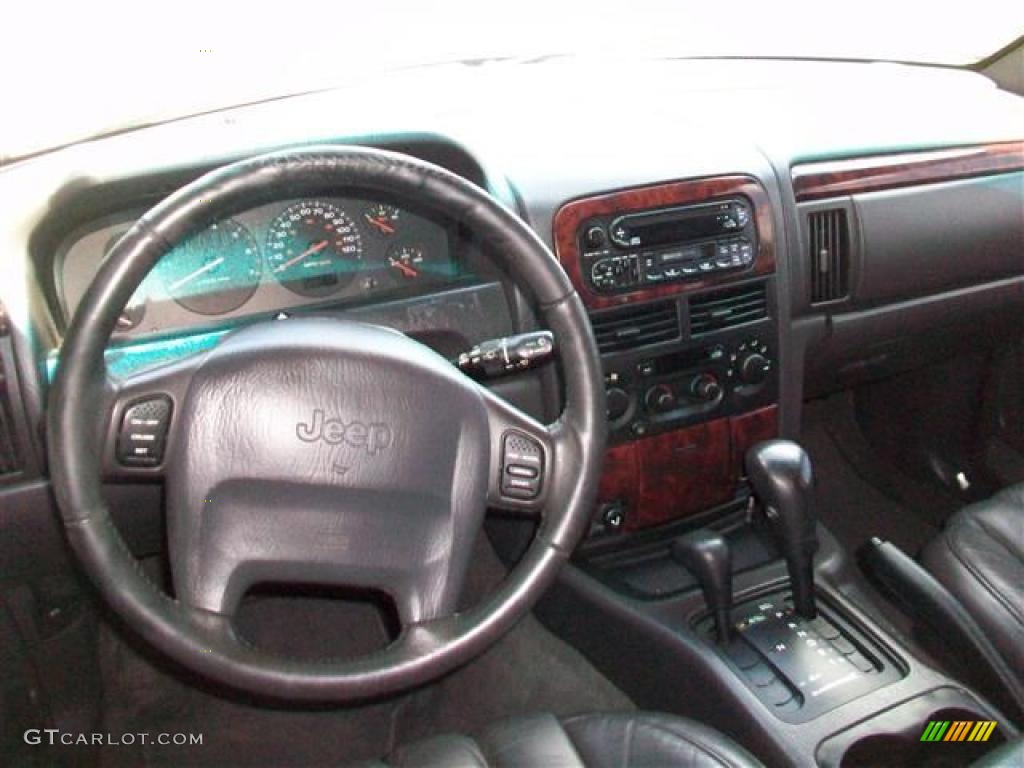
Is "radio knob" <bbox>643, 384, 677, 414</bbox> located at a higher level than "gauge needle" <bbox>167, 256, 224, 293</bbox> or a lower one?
lower

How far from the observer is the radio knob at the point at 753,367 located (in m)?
2.17

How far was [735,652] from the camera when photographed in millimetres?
1975

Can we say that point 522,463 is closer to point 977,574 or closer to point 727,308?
point 727,308

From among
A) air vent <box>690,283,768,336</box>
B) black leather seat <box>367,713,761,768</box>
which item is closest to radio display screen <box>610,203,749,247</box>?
air vent <box>690,283,768,336</box>

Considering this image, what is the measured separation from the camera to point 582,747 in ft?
5.12

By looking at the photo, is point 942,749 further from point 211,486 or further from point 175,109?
point 175,109

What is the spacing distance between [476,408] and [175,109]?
3.42ft

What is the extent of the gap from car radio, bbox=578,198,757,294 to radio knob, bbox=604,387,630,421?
20 centimetres

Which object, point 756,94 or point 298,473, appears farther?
point 756,94

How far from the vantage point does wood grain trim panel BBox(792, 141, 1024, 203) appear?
226 cm

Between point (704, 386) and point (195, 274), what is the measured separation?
0.99m

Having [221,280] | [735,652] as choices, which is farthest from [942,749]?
[221,280]

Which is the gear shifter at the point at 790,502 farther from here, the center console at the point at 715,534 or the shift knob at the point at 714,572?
the shift knob at the point at 714,572

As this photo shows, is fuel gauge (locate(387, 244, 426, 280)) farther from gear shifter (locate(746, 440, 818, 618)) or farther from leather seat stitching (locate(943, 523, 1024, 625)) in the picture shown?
leather seat stitching (locate(943, 523, 1024, 625))
